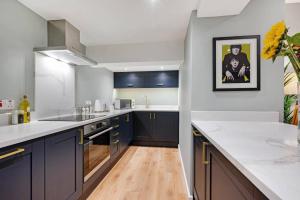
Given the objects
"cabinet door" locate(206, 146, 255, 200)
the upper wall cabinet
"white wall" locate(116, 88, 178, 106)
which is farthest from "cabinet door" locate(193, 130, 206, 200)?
"white wall" locate(116, 88, 178, 106)

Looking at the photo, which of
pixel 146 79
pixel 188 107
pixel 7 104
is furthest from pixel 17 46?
pixel 146 79

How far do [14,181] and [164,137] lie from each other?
3098mm

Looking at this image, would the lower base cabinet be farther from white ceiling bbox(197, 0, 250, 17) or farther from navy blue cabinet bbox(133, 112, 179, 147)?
navy blue cabinet bbox(133, 112, 179, 147)

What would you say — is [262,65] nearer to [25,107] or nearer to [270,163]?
[270,163]

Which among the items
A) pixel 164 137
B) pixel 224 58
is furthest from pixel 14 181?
pixel 164 137

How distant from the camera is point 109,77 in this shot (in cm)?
416

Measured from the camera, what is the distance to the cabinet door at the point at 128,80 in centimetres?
432

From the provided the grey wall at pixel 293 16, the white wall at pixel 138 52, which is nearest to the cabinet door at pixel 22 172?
the white wall at pixel 138 52

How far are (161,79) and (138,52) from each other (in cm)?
144

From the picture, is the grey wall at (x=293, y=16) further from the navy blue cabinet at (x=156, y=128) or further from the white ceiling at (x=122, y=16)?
the navy blue cabinet at (x=156, y=128)

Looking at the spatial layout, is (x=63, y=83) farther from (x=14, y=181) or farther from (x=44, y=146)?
(x=14, y=181)

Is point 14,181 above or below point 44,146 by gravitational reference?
below

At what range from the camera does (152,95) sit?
4562 mm

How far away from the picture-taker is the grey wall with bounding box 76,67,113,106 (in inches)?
113
